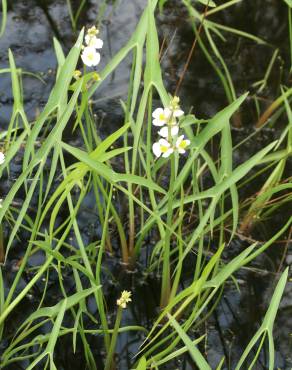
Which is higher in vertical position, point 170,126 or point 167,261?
point 170,126

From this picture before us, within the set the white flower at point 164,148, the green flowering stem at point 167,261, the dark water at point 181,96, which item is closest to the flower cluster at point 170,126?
the white flower at point 164,148

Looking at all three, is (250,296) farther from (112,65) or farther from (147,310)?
(112,65)

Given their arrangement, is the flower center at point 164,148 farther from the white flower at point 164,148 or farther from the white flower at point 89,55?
the white flower at point 89,55

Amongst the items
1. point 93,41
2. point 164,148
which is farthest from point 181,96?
point 164,148

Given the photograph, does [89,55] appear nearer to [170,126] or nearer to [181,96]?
[170,126]

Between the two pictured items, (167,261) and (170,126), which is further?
(167,261)

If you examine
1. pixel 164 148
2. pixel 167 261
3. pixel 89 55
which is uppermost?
pixel 89 55

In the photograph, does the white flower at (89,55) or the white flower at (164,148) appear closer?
the white flower at (164,148)

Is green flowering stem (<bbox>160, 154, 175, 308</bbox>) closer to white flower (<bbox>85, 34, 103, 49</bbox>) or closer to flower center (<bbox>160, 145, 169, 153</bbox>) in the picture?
flower center (<bbox>160, 145, 169, 153</bbox>)

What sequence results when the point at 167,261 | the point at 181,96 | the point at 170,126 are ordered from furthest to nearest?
the point at 181,96, the point at 167,261, the point at 170,126
